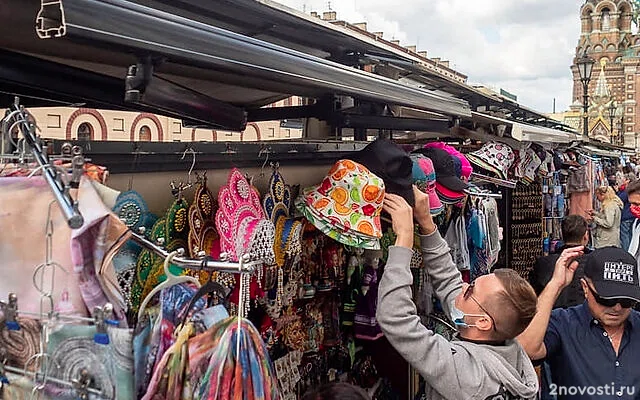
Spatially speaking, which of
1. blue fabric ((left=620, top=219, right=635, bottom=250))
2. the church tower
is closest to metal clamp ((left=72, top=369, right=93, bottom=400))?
blue fabric ((left=620, top=219, right=635, bottom=250))

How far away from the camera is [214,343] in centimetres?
118

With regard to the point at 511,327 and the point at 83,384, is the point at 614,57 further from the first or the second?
the point at 83,384

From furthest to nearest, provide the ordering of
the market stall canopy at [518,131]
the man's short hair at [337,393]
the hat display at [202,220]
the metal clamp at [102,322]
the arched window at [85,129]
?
the arched window at [85,129]
the market stall canopy at [518,131]
the hat display at [202,220]
the man's short hair at [337,393]
the metal clamp at [102,322]

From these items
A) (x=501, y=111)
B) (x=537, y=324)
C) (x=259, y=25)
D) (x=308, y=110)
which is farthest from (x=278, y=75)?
(x=501, y=111)

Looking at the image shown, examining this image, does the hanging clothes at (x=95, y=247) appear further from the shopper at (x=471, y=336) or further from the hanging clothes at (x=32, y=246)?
the shopper at (x=471, y=336)

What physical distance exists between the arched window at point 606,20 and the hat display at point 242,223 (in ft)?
214

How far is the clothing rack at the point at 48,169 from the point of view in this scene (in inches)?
43.0

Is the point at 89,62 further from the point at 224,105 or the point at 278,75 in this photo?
the point at 278,75

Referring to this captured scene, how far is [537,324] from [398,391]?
0.96 meters

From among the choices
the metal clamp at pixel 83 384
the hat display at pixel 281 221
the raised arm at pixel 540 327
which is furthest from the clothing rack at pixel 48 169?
the raised arm at pixel 540 327

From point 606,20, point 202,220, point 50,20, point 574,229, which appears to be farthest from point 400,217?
point 606,20

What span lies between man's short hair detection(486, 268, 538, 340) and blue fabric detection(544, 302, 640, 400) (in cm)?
72

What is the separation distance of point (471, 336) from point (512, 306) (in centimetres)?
16

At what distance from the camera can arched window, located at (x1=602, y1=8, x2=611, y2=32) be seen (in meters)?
59.9
